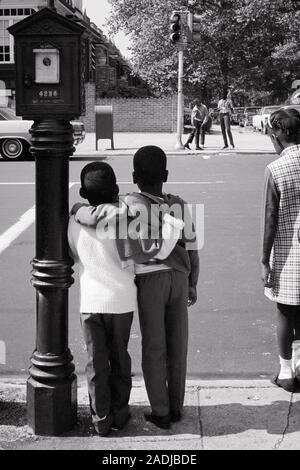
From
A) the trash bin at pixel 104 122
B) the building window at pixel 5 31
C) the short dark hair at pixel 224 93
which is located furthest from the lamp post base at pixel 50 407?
the building window at pixel 5 31

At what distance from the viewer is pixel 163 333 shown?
12.2ft

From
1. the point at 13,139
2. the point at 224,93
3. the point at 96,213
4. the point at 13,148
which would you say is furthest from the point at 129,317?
the point at 224,93

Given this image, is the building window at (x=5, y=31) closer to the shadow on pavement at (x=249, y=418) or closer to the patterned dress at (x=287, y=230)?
the patterned dress at (x=287, y=230)

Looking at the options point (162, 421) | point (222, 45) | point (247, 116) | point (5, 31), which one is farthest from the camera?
point (247, 116)

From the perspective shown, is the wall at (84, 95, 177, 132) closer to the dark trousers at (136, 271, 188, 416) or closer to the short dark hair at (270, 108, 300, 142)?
the short dark hair at (270, 108, 300, 142)

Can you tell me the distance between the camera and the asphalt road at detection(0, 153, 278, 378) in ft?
16.6

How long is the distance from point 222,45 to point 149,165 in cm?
3737

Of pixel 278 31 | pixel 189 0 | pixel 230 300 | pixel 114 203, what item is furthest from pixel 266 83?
pixel 114 203

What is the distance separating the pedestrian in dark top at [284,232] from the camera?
4258 millimetres

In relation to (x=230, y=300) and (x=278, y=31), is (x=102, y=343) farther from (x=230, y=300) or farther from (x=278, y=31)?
(x=278, y=31)

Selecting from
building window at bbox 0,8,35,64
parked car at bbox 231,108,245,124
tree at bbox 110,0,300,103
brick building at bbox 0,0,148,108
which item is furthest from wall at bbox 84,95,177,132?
parked car at bbox 231,108,245,124

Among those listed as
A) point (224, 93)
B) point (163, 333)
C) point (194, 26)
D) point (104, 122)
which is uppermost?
point (194, 26)

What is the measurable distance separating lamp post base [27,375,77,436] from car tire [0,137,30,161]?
14723mm

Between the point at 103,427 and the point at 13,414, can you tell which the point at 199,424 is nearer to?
the point at 103,427
